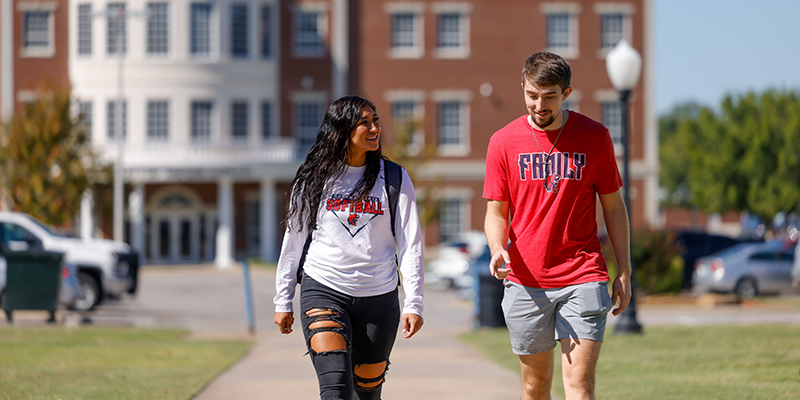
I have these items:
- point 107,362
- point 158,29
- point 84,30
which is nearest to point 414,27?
point 158,29

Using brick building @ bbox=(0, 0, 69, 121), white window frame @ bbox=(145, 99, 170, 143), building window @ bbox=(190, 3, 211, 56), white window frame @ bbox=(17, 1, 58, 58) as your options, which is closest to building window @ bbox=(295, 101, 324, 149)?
building window @ bbox=(190, 3, 211, 56)

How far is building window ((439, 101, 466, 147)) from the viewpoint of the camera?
42.0 m

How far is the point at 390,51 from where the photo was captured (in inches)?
1640

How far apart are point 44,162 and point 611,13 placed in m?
24.3

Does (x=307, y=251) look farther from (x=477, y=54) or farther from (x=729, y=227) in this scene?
(x=729, y=227)

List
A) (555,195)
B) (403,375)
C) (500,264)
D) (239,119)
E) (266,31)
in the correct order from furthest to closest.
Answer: (266,31)
(239,119)
(403,375)
(555,195)
(500,264)

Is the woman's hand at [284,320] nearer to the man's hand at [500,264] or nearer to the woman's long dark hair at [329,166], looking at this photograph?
the woman's long dark hair at [329,166]

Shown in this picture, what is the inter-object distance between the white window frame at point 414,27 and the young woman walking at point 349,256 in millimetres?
36836

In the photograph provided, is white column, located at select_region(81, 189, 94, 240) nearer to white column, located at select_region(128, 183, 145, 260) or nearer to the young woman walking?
white column, located at select_region(128, 183, 145, 260)

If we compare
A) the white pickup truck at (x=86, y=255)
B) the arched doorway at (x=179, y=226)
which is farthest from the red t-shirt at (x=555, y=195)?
the arched doorway at (x=179, y=226)

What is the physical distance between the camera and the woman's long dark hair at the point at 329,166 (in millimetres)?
5113

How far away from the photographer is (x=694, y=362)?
9852mm

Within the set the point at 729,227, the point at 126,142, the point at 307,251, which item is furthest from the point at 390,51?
the point at 729,227

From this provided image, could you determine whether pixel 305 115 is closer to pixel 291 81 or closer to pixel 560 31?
pixel 291 81
